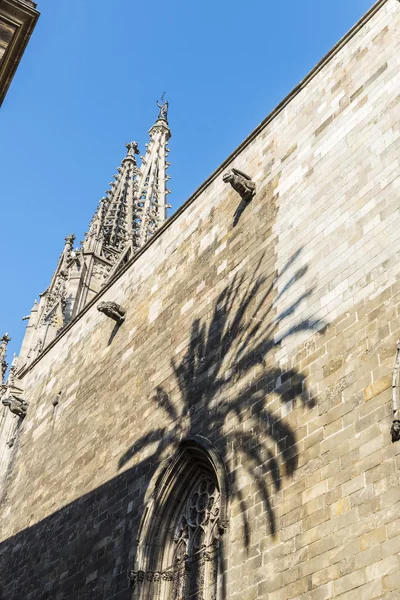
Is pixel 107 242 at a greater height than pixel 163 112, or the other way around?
pixel 163 112

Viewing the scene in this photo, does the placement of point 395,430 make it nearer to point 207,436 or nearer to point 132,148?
point 207,436

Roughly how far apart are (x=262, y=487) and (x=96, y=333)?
283 inches

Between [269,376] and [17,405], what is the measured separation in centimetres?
902

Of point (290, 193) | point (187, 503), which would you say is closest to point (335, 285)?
point (290, 193)

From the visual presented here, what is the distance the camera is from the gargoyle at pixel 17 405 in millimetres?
16297

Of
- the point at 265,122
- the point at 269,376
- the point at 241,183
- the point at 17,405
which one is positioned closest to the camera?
the point at 269,376

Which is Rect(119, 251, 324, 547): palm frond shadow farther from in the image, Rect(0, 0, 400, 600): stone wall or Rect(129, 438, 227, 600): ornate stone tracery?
Rect(129, 438, 227, 600): ornate stone tracery

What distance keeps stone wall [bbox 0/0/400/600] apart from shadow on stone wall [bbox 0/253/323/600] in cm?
3

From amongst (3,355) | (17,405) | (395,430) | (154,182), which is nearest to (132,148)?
(154,182)

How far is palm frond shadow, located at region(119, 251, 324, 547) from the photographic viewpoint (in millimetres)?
8141

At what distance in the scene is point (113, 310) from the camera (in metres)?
13.5

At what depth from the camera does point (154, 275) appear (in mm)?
13383

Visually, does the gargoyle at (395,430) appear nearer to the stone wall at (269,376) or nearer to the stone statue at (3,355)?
the stone wall at (269,376)

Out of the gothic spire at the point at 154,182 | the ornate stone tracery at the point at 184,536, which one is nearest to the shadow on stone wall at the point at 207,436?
the ornate stone tracery at the point at 184,536
